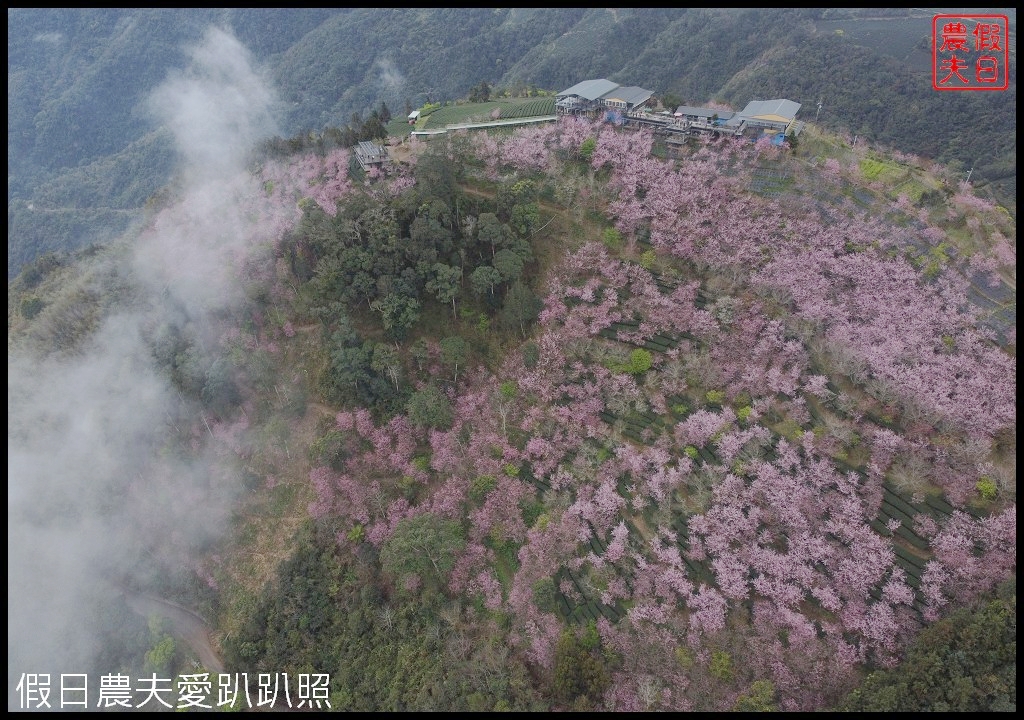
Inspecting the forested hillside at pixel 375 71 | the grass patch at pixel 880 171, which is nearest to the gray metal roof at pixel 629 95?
the grass patch at pixel 880 171

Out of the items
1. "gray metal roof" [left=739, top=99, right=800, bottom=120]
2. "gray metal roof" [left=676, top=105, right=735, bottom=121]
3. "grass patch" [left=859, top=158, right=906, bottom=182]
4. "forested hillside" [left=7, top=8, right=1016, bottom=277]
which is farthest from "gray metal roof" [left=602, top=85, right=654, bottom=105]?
"forested hillside" [left=7, top=8, right=1016, bottom=277]

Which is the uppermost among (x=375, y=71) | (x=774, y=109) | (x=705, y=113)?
(x=375, y=71)

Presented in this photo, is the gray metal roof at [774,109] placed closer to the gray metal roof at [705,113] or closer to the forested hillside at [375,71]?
the gray metal roof at [705,113]

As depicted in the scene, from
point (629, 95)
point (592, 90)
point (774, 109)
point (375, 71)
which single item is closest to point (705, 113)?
point (774, 109)

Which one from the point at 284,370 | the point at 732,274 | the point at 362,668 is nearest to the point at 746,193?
the point at 732,274

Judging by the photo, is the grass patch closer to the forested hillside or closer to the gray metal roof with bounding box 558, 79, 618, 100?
the gray metal roof with bounding box 558, 79, 618, 100

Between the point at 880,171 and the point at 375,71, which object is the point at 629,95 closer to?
the point at 880,171
